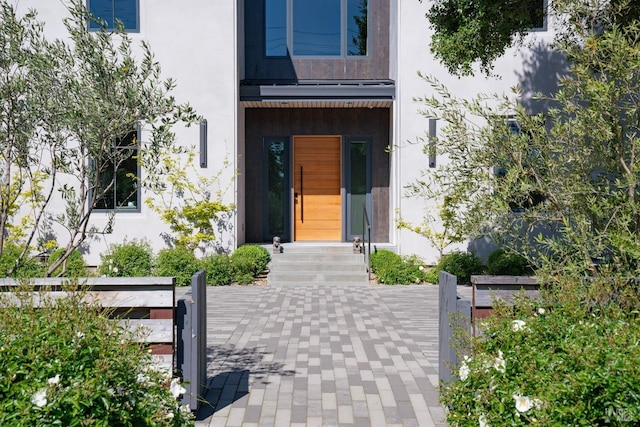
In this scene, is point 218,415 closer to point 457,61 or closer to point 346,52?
point 457,61

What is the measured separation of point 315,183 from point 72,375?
407 inches

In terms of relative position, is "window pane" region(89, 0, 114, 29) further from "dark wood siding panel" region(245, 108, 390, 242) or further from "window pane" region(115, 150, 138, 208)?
"dark wood siding panel" region(245, 108, 390, 242)

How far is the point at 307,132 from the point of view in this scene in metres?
11.9

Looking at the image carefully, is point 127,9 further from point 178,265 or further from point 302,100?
point 178,265

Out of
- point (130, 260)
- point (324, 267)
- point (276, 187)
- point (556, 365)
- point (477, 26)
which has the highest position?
point (477, 26)

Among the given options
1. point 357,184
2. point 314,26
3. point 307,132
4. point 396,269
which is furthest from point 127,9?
point 396,269

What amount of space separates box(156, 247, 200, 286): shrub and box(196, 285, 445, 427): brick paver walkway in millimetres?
1049

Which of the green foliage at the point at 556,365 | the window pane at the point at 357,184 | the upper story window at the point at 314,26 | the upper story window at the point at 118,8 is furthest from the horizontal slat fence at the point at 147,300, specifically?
the upper story window at the point at 314,26

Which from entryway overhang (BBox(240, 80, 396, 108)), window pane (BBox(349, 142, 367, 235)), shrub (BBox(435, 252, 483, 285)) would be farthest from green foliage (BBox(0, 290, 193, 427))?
window pane (BBox(349, 142, 367, 235))

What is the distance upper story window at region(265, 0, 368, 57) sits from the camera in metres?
11.8

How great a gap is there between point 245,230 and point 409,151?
429cm

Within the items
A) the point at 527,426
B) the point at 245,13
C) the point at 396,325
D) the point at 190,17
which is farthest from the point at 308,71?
the point at 527,426

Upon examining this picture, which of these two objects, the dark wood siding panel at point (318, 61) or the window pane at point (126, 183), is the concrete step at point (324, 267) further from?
the dark wood siding panel at point (318, 61)

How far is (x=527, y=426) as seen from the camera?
213cm
